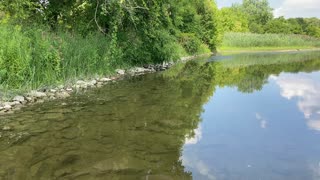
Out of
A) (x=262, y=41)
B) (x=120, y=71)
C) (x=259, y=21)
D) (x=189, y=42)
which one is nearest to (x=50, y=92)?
(x=120, y=71)

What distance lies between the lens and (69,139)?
5.95m

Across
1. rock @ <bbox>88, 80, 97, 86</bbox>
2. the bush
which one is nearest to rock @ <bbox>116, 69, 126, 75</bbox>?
rock @ <bbox>88, 80, 97, 86</bbox>

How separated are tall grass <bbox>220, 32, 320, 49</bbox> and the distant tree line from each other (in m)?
6.96

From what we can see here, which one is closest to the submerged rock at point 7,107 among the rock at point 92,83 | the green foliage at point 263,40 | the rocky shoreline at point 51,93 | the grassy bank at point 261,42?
the rocky shoreline at point 51,93

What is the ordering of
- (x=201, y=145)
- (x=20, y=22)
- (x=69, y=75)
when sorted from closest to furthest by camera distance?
(x=201, y=145)
(x=69, y=75)
(x=20, y=22)

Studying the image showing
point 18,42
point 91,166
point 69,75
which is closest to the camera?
point 91,166

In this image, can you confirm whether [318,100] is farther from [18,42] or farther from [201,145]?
[18,42]

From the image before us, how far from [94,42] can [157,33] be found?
4.19 m

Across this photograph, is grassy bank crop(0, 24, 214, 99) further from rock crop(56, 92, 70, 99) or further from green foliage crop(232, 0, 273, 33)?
green foliage crop(232, 0, 273, 33)

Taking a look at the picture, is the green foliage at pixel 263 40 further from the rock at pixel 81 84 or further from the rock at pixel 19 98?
the rock at pixel 19 98

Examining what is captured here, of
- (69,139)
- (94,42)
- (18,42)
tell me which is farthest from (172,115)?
(94,42)

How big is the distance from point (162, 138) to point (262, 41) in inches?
2079

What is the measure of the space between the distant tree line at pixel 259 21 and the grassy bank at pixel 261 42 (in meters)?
7.05

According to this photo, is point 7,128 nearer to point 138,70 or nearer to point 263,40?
point 138,70
